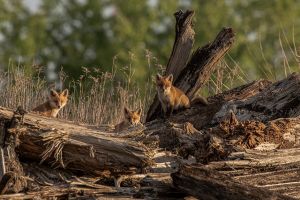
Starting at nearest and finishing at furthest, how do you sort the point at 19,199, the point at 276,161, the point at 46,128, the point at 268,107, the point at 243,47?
the point at 19,199 → the point at 46,128 → the point at 276,161 → the point at 268,107 → the point at 243,47

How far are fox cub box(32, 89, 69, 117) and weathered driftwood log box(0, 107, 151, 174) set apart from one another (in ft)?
12.4

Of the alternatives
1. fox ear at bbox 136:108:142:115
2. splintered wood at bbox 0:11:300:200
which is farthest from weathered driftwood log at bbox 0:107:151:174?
fox ear at bbox 136:108:142:115

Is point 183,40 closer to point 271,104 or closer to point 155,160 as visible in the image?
point 271,104

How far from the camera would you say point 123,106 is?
38.7 ft

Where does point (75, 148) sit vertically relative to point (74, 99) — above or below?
below

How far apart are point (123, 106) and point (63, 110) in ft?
3.22

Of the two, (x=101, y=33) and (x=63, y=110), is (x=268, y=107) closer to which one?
(x=63, y=110)

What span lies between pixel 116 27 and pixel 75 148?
2050cm

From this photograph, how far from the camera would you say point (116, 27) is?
26.8 meters

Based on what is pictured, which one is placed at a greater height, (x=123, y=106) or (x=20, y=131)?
(x=123, y=106)

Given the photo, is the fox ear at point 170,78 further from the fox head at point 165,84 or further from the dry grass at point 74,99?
the dry grass at point 74,99

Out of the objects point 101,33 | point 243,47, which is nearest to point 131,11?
point 101,33

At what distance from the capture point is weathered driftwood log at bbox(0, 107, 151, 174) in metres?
6.36

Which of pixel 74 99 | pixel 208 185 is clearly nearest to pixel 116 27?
pixel 74 99
